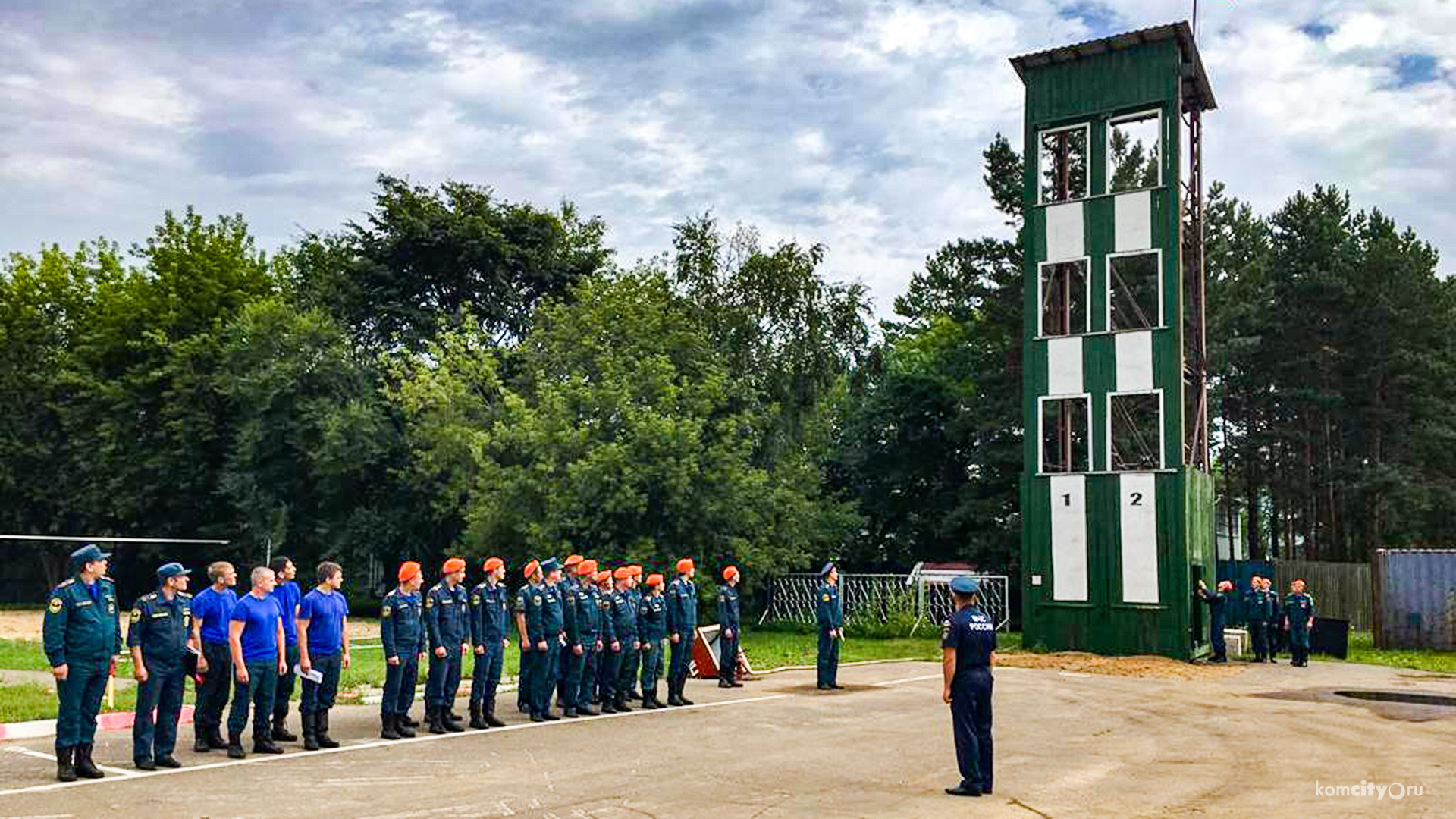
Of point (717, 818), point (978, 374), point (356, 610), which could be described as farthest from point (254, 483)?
point (717, 818)

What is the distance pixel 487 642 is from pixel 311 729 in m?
2.51

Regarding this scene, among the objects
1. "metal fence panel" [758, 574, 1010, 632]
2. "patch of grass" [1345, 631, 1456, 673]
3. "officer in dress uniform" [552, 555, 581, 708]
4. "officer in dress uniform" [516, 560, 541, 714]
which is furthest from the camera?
"metal fence panel" [758, 574, 1010, 632]

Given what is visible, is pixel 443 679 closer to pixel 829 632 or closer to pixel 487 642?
pixel 487 642

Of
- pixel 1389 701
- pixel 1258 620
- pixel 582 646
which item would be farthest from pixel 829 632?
pixel 1258 620

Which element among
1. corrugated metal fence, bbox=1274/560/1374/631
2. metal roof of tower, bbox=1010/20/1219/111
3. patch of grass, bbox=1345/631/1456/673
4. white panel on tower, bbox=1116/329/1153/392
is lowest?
patch of grass, bbox=1345/631/1456/673

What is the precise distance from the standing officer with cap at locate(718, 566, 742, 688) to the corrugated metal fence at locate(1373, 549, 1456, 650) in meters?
17.4

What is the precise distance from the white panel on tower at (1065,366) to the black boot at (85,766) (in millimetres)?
21438

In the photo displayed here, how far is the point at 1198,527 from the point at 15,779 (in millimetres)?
22969

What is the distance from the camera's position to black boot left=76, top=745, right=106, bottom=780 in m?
10.8

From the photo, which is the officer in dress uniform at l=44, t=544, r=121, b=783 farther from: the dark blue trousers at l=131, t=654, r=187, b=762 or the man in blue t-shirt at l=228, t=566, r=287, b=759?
the man in blue t-shirt at l=228, t=566, r=287, b=759

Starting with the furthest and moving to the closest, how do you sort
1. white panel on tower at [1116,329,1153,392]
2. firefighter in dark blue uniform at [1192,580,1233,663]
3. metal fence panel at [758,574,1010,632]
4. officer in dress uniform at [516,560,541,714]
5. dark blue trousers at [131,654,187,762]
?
metal fence panel at [758,574,1010,632], white panel on tower at [1116,329,1153,392], firefighter in dark blue uniform at [1192,580,1233,663], officer in dress uniform at [516,560,541,714], dark blue trousers at [131,654,187,762]

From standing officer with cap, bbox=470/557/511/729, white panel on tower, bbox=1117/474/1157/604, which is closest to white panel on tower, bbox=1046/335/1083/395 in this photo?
white panel on tower, bbox=1117/474/1157/604

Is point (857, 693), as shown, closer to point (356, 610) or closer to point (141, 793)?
point (141, 793)

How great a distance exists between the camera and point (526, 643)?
51.0 feet
